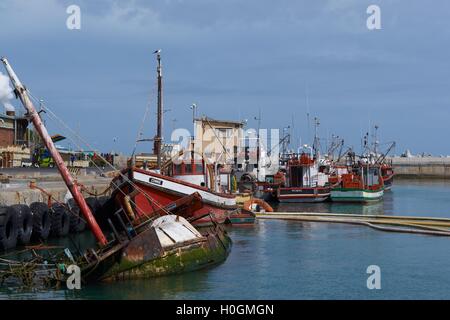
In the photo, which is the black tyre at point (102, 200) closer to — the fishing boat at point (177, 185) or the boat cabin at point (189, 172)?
the fishing boat at point (177, 185)

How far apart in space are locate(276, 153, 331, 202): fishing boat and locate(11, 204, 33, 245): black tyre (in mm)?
32638

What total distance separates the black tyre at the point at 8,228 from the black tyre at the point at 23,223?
348mm

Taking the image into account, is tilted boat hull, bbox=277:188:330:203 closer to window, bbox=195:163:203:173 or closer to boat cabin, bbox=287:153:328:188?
boat cabin, bbox=287:153:328:188

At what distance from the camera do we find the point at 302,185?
61312 mm

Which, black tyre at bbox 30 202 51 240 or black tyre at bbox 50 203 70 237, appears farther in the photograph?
black tyre at bbox 50 203 70 237

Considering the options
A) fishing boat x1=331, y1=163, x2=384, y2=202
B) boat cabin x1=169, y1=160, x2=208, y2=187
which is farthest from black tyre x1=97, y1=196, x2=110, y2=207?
fishing boat x1=331, y1=163, x2=384, y2=202

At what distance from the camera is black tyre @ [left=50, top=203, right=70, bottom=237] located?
32000mm

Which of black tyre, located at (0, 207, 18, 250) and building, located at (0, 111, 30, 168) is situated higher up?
building, located at (0, 111, 30, 168)

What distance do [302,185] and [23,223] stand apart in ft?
119

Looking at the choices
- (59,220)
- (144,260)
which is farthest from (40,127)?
(59,220)

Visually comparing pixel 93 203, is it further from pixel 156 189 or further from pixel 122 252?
pixel 122 252
